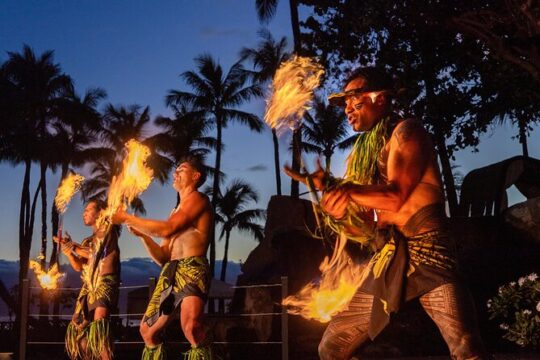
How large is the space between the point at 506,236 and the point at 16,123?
2814cm

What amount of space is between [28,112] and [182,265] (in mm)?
32613

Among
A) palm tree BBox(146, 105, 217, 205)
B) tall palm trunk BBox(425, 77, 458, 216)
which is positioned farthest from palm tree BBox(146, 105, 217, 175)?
tall palm trunk BBox(425, 77, 458, 216)

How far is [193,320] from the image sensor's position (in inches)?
214

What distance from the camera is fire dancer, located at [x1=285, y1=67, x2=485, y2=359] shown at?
279cm

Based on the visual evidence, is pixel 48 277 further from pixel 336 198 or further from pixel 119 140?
pixel 119 140

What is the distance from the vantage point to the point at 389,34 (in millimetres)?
13828

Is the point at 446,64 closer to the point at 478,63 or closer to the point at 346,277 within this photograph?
the point at 478,63

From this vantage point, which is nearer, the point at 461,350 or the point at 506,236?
the point at 461,350

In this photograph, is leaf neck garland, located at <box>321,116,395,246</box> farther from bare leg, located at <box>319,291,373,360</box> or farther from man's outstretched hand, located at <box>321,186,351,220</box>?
man's outstretched hand, located at <box>321,186,351,220</box>

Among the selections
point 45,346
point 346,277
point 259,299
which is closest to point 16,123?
point 45,346

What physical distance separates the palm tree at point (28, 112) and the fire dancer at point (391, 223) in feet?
111

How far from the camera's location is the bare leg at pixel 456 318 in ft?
8.86

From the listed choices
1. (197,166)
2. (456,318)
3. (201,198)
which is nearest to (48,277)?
(197,166)

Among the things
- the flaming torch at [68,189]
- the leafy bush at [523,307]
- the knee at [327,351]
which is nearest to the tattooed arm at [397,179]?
the knee at [327,351]
